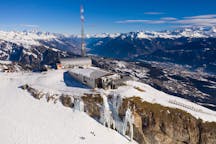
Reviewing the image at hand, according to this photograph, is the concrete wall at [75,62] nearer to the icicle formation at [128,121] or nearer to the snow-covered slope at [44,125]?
the snow-covered slope at [44,125]

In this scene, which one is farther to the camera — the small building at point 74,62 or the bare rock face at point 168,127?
the small building at point 74,62

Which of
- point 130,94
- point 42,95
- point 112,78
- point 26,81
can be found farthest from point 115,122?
point 26,81

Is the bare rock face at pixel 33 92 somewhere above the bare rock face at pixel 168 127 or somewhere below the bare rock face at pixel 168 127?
above

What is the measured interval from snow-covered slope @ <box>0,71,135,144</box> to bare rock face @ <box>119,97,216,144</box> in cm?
722

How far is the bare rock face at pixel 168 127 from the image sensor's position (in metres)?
75.0

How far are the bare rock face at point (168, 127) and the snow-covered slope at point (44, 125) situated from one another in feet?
23.7

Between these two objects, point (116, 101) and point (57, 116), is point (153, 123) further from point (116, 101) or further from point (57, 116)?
point (57, 116)

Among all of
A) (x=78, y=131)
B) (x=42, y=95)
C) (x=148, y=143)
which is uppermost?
(x=42, y=95)

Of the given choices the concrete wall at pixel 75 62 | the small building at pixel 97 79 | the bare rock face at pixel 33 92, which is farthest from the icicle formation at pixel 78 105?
the concrete wall at pixel 75 62

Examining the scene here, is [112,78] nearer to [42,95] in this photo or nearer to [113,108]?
[113,108]

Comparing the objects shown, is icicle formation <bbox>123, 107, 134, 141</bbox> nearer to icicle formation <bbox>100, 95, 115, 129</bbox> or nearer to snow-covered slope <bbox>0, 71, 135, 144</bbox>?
snow-covered slope <bbox>0, 71, 135, 144</bbox>

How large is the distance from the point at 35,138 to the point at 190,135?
4260 centimetres

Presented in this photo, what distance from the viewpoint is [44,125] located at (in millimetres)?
68625

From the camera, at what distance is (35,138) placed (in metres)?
61.3
